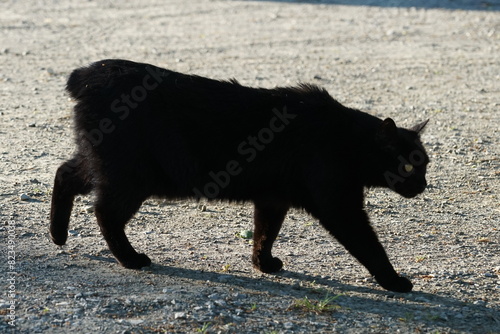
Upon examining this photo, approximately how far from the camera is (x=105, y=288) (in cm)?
488

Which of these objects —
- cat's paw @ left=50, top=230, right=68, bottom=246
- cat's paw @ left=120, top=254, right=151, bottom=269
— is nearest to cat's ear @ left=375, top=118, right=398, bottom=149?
cat's paw @ left=120, top=254, right=151, bottom=269

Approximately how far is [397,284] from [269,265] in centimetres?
87

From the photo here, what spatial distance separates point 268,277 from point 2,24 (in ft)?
36.9

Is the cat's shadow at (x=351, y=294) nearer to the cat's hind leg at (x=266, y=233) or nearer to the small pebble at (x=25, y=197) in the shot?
the cat's hind leg at (x=266, y=233)

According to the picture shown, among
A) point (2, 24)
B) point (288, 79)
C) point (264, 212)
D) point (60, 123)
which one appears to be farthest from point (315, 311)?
point (2, 24)

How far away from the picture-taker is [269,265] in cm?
541

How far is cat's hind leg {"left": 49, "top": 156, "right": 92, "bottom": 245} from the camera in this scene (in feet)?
17.8

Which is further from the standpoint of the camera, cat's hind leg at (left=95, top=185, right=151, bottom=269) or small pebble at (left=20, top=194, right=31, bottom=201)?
small pebble at (left=20, top=194, right=31, bottom=201)

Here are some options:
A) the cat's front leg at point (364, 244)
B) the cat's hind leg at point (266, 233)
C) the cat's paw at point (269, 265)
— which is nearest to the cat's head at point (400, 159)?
the cat's front leg at point (364, 244)

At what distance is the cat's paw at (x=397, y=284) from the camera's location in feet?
16.8

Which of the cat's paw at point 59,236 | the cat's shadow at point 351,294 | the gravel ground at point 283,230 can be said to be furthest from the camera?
the cat's paw at point 59,236

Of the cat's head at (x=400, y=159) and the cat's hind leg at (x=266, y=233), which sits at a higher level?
the cat's head at (x=400, y=159)

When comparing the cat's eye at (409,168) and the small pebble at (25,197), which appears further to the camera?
the small pebble at (25,197)

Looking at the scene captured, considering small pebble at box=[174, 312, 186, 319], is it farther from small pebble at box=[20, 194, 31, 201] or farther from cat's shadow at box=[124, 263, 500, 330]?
small pebble at box=[20, 194, 31, 201]
